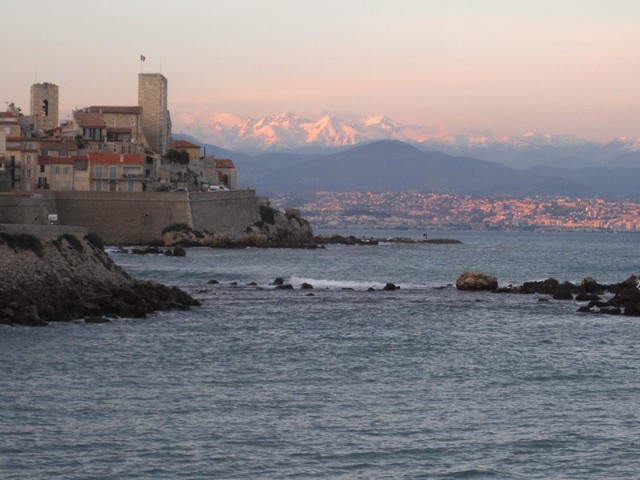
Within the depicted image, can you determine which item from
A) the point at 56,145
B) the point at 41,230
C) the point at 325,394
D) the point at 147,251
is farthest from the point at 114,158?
the point at 325,394

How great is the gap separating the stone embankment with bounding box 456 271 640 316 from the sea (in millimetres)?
1813

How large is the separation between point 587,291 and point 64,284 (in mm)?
25032

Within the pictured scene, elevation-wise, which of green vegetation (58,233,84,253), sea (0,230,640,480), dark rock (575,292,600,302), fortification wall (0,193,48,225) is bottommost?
sea (0,230,640,480)

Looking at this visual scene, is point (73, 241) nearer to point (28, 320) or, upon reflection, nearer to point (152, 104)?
point (28, 320)

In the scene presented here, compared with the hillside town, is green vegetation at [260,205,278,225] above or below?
below

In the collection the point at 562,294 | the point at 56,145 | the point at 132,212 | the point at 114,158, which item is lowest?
the point at 562,294

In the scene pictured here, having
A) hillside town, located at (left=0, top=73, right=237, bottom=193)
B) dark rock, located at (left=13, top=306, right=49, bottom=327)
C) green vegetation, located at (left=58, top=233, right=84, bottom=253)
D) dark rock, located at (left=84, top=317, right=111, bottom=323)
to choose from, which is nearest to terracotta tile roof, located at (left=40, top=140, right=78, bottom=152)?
hillside town, located at (left=0, top=73, right=237, bottom=193)

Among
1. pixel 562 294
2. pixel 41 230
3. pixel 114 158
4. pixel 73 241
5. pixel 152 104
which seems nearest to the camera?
pixel 41 230

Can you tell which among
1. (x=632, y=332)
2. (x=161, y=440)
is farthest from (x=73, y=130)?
(x=161, y=440)

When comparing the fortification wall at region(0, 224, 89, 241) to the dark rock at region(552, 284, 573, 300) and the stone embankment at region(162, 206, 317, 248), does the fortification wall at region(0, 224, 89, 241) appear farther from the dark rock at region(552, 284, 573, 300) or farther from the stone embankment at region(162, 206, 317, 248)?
the stone embankment at region(162, 206, 317, 248)

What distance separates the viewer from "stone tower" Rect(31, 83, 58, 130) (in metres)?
113

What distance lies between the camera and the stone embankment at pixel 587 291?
49219 mm

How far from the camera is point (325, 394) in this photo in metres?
28.1

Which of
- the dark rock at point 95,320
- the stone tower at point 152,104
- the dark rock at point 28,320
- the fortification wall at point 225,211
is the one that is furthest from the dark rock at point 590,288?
the stone tower at point 152,104
